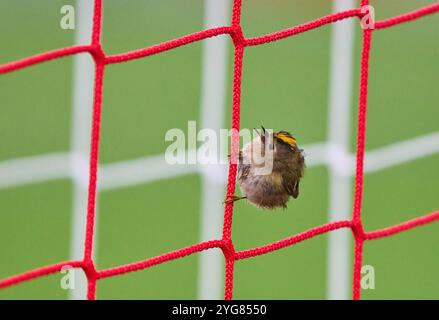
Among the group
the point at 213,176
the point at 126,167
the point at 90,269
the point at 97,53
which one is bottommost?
the point at 90,269

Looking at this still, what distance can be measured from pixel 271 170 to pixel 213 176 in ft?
7.35

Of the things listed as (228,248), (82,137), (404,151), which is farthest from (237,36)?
(404,151)

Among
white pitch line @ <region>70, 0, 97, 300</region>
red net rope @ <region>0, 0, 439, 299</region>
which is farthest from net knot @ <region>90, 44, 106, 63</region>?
white pitch line @ <region>70, 0, 97, 300</region>

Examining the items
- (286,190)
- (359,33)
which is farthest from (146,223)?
(286,190)

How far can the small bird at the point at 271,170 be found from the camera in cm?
148

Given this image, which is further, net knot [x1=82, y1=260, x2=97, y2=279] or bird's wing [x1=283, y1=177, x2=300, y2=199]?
bird's wing [x1=283, y1=177, x2=300, y2=199]

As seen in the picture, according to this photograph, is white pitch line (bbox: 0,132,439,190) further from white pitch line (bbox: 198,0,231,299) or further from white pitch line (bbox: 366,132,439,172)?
white pitch line (bbox: 198,0,231,299)

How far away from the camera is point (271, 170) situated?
1.51 meters

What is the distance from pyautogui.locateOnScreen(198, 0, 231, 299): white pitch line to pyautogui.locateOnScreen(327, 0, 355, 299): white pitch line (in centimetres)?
46

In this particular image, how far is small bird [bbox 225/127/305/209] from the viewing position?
148 cm

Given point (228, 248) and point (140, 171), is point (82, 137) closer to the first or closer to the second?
point (140, 171)

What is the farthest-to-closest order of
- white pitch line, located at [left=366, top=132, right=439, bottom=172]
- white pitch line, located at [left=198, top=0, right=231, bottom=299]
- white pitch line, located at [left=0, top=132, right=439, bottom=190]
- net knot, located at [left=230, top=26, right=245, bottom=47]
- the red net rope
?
white pitch line, located at [left=366, top=132, right=439, bottom=172]
white pitch line, located at [left=0, top=132, right=439, bottom=190]
white pitch line, located at [left=198, top=0, right=231, bottom=299]
net knot, located at [left=230, top=26, right=245, bottom=47]
the red net rope
